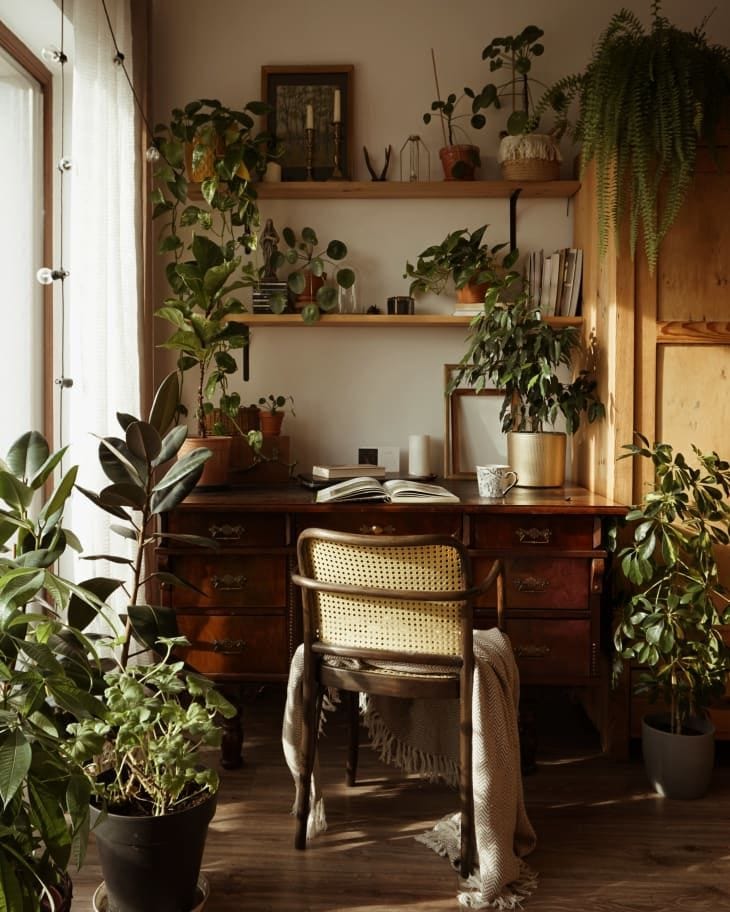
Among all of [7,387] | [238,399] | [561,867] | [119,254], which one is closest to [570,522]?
[561,867]

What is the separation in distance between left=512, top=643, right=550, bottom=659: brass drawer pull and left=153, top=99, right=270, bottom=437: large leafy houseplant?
1236 millimetres

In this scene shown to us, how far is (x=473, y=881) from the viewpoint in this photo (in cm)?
194

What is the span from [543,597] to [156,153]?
6.00 feet

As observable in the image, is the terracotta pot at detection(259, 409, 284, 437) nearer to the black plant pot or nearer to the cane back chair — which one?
the cane back chair

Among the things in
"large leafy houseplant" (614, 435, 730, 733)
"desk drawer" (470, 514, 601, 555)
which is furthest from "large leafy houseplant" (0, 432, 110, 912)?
"large leafy houseplant" (614, 435, 730, 733)

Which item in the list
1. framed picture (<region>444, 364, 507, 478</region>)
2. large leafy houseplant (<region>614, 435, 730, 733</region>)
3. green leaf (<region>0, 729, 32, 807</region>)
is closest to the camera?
green leaf (<region>0, 729, 32, 807</region>)

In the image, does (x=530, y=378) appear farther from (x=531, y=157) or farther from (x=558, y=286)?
(x=531, y=157)

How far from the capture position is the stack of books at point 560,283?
9.77ft

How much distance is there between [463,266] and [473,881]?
1992 mm

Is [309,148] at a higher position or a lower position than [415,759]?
higher

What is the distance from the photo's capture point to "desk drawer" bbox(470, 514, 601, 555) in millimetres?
2492

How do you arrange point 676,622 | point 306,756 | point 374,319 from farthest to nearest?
point 374,319 → point 676,622 → point 306,756

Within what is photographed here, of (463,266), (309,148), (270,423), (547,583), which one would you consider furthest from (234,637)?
(309,148)

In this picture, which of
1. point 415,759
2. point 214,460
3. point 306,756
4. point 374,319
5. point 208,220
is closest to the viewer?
point 306,756
